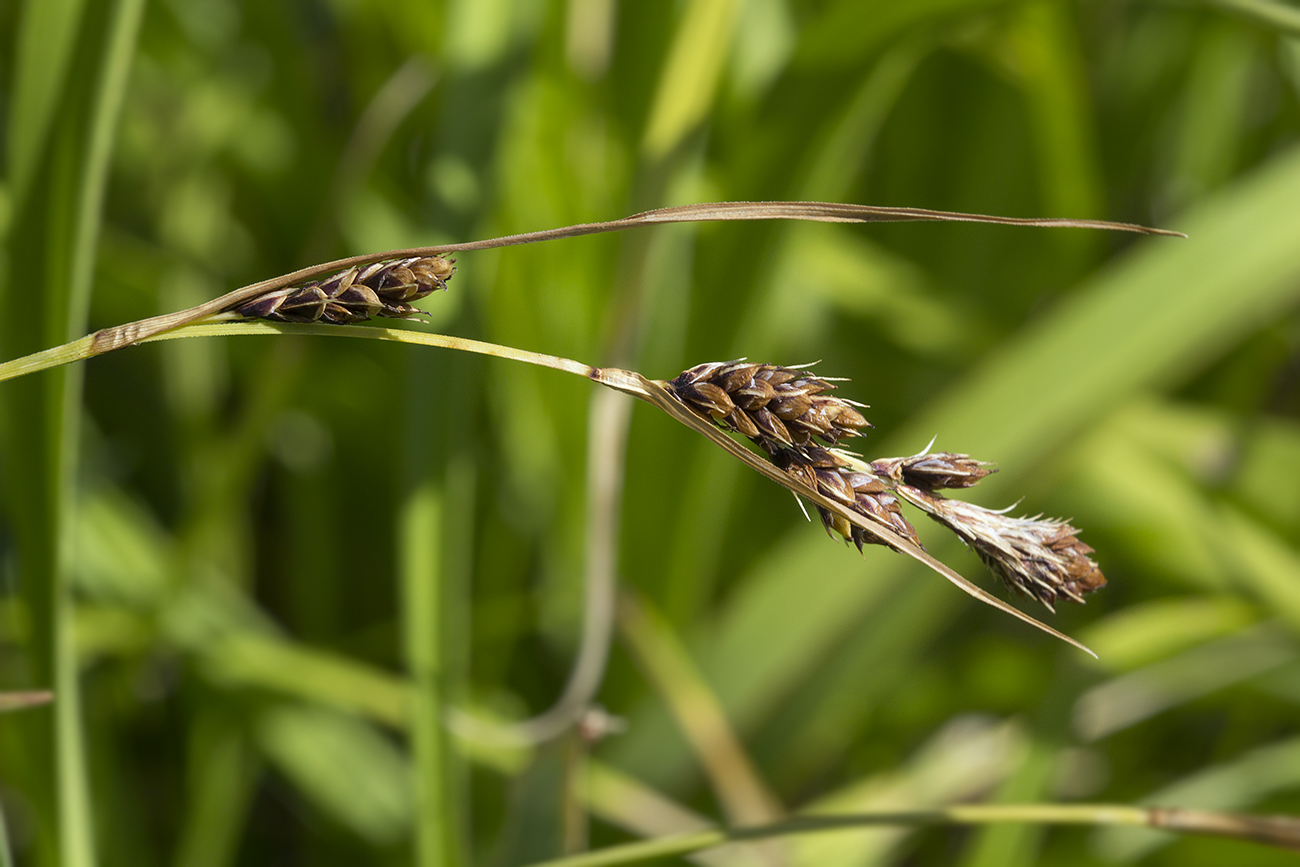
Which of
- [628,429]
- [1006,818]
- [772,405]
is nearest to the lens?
[772,405]

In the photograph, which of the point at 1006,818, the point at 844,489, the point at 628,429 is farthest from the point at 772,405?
the point at 628,429

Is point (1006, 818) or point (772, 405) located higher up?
point (772, 405)

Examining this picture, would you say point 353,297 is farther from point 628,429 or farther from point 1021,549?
point 628,429

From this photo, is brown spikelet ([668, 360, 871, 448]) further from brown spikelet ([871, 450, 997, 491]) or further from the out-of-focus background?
the out-of-focus background

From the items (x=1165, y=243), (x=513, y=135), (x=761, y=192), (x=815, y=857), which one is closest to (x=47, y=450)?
(x=513, y=135)

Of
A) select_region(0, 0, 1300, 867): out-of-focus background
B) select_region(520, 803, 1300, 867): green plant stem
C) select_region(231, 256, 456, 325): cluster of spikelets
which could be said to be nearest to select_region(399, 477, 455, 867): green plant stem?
select_region(0, 0, 1300, 867): out-of-focus background

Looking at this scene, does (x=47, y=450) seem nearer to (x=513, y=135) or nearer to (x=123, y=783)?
(x=513, y=135)

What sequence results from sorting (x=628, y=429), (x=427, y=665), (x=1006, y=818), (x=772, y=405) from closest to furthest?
(x=772, y=405), (x=1006, y=818), (x=427, y=665), (x=628, y=429)

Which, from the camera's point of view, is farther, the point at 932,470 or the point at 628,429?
the point at 628,429
